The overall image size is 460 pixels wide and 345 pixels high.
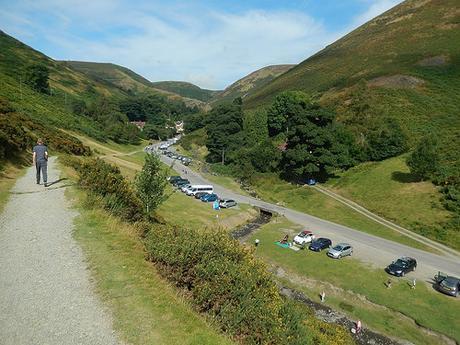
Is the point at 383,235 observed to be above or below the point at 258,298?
below

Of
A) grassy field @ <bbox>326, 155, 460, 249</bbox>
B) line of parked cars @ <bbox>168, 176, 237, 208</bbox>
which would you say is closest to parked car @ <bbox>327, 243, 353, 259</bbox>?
grassy field @ <bbox>326, 155, 460, 249</bbox>

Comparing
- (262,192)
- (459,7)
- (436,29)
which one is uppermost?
(459,7)

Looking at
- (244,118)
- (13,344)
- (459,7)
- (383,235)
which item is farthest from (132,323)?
(459,7)

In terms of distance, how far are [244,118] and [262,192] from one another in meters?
47.6

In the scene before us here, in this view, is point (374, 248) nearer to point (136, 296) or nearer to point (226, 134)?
point (136, 296)

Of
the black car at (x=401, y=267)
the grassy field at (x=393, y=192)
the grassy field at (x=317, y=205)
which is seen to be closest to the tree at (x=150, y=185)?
the black car at (x=401, y=267)

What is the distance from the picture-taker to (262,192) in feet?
246

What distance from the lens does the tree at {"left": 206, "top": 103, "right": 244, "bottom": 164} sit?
105 meters

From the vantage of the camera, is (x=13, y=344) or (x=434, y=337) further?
(x=434, y=337)

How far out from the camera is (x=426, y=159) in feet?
187

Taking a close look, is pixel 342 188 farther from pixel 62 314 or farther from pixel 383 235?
pixel 62 314

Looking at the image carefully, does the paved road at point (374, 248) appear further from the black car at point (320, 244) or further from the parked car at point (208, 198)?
the parked car at point (208, 198)

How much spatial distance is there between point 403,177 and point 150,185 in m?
50.3

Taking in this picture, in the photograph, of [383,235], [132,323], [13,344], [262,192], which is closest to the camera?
[13,344]
